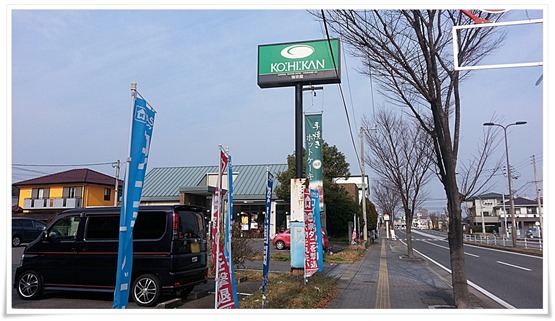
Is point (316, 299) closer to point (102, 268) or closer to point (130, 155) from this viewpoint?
point (102, 268)

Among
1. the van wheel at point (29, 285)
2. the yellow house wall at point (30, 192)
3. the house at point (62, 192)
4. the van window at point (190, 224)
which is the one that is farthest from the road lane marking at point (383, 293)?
the yellow house wall at point (30, 192)

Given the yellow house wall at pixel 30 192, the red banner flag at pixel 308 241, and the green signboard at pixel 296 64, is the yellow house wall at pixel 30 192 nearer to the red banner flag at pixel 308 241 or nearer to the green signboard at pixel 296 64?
the green signboard at pixel 296 64

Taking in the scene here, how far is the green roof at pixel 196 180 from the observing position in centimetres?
3238

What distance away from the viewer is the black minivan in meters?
7.20

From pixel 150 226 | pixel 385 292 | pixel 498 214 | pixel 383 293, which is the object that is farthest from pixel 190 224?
pixel 498 214

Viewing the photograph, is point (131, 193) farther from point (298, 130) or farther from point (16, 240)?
point (16, 240)

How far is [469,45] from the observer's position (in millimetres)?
7527

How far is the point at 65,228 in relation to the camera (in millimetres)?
7820

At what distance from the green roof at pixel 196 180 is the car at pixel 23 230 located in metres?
12.5

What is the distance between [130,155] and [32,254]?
5.31 meters

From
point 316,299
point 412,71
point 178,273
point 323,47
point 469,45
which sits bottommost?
point 316,299

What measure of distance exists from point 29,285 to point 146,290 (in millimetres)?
2396

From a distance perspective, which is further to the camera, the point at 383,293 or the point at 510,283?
the point at 510,283
